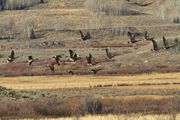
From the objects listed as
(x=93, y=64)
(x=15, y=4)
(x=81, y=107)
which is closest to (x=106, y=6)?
(x=15, y=4)

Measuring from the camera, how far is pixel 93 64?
7488cm

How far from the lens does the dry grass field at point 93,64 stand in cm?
3192

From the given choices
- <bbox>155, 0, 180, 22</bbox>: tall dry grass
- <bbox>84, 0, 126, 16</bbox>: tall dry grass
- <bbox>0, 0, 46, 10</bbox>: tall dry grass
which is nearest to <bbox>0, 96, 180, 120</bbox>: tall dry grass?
<bbox>155, 0, 180, 22</bbox>: tall dry grass

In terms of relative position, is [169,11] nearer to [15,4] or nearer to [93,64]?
[15,4]

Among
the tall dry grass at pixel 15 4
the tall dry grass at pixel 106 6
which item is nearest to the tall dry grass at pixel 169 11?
the tall dry grass at pixel 106 6

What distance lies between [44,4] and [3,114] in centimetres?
14837

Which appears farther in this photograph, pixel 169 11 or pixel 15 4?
pixel 15 4

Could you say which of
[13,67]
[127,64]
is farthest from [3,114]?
[13,67]

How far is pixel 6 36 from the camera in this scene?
12825 centimetres

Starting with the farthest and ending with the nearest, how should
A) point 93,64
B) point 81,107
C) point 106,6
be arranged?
point 106,6, point 93,64, point 81,107

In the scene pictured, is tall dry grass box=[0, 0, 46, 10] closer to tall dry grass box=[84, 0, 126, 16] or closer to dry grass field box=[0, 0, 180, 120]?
dry grass field box=[0, 0, 180, 120]

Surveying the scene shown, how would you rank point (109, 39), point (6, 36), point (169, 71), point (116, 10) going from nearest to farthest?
point (169, 71) < point (109, 39) < point (6, 36) < point (116, 10)

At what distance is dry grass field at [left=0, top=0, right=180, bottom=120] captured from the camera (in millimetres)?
31922

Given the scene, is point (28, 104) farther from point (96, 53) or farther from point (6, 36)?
point (6, 36)
